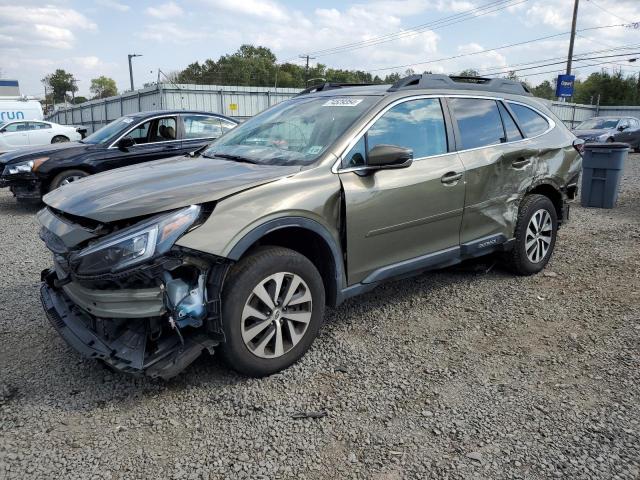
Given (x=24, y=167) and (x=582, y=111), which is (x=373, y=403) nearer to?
(x=24, y=167)

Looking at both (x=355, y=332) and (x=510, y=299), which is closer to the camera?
(x=355, y=332)

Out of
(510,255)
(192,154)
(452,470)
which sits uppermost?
(192,154)

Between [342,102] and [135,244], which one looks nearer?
[135,244]

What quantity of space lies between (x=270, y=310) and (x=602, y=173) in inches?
313

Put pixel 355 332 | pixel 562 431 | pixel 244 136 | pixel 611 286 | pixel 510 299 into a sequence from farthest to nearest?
1. pixel 611 286
2. pixel 510 299
3. pixel 244 136
4. pixel 355 332
5. pixel 562 431

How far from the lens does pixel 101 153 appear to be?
8.12m

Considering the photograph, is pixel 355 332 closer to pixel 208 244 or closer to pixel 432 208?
pixel 432 208

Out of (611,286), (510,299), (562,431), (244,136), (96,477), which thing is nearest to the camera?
(96,477)

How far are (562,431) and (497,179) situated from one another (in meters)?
2.30

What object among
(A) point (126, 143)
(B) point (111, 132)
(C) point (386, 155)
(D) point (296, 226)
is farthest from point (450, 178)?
(B) point (111, 132)

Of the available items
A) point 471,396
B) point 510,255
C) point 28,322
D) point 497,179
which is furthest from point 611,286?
point 28,322

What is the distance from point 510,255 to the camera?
482 cm

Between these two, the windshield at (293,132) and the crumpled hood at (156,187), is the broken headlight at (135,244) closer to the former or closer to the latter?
the crumpled hood at (156,187)

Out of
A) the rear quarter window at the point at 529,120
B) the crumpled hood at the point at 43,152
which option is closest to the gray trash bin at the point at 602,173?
the rear quarter window at the point at 529,120
